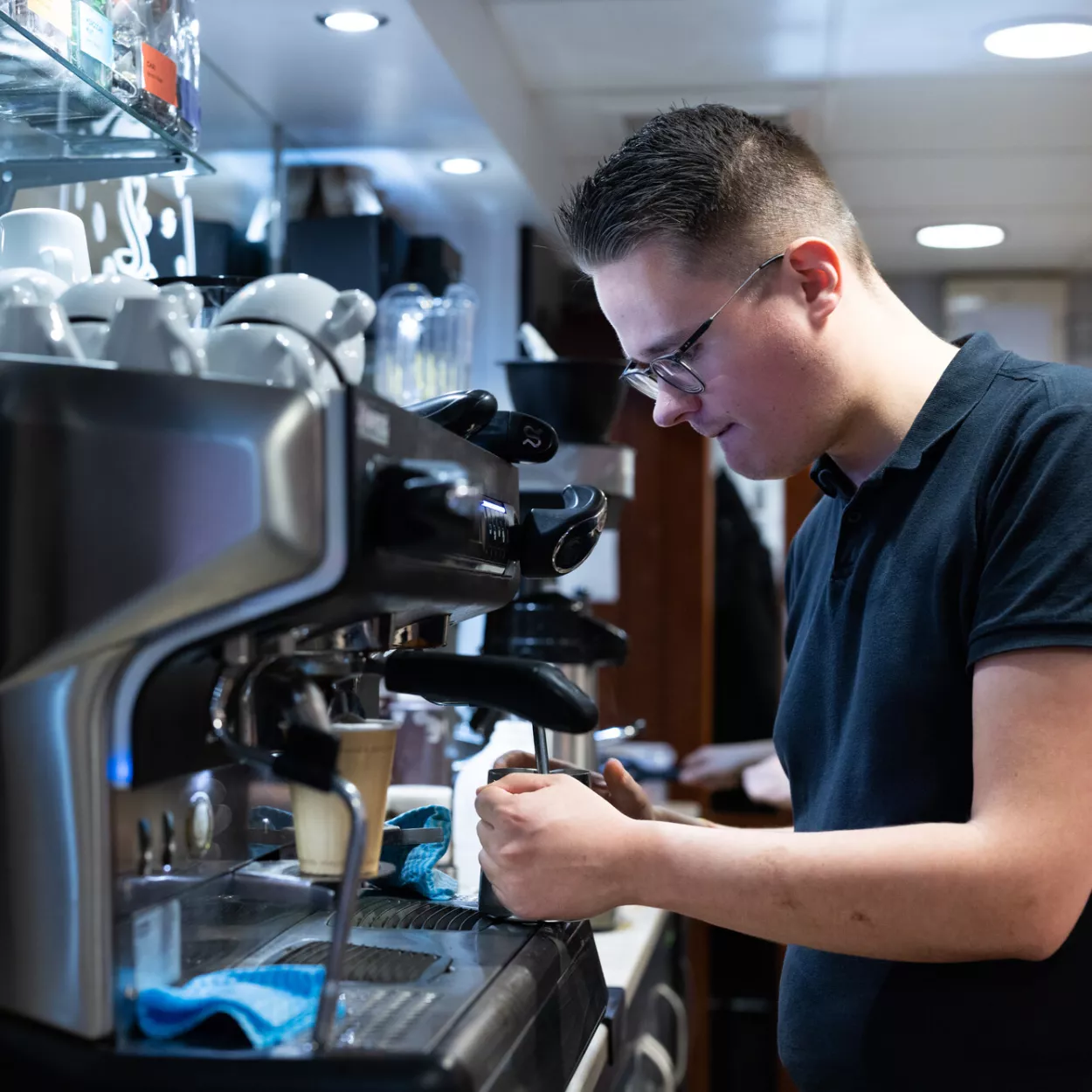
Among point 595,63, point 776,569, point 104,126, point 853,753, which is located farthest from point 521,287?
point 853,753

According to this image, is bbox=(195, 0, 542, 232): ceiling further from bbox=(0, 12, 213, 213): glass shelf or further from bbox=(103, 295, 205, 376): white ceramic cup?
bbox=(103, 295, 205, 376): white ceramic cup

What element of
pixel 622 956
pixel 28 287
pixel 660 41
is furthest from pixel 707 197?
pixel 660 41

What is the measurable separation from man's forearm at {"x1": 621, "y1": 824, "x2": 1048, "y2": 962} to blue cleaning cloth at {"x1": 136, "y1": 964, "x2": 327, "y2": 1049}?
0.25 meters

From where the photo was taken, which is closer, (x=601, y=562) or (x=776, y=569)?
(x=601, y=562)

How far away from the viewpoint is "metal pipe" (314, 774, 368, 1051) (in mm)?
656

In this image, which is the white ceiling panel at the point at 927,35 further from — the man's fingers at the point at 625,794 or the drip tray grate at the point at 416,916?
the drip tray grate at the point at 416,916

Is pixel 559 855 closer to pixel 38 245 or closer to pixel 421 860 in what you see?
pixel 421 860

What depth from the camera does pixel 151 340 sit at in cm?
70

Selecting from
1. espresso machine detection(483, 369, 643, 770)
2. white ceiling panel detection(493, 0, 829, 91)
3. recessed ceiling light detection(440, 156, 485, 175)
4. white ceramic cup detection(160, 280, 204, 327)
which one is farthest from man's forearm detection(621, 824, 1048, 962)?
recessed ceiling light detection(440, 156, 485, 175)

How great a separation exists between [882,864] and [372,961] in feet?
1.07

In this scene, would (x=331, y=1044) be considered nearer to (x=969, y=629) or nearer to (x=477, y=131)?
(x=969, y=629)

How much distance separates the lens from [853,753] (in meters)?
1.07

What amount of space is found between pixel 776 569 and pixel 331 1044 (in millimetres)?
3563

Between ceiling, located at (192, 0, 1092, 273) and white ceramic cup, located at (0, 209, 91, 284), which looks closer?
white ceramic cup, located at (0, 209, 91, 284)
